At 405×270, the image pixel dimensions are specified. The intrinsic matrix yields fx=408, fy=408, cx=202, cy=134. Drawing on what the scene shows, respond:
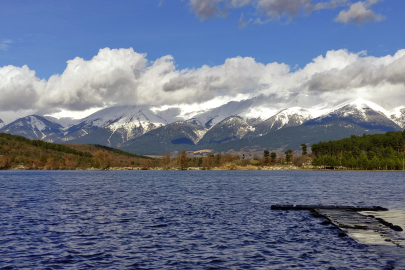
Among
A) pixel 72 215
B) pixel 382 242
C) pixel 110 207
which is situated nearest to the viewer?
pixel 382 242

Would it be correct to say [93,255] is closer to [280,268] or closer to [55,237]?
[55,237]

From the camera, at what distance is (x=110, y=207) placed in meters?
76.8

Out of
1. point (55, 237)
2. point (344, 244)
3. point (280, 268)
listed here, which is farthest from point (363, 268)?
point (55, 237)

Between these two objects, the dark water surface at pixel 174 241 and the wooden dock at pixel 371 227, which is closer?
the dark water surface at pixel 174 241

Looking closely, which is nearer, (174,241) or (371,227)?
(174,241)

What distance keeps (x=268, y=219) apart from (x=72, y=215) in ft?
101

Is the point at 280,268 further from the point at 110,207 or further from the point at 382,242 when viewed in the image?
the point at 110,207

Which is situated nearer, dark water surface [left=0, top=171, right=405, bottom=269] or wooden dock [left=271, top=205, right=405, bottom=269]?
dark water surface [left=0, top=171, right=405, bottom=269]

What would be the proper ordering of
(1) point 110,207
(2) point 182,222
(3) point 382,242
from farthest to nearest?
(1) point 110,207 → (2) point 182,222 → (3) point 382,242

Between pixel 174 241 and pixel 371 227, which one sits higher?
pixel 371 227

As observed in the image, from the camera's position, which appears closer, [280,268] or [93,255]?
[280,268]

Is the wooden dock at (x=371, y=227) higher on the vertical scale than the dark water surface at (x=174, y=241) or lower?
higher

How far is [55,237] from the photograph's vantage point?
46.2 metres

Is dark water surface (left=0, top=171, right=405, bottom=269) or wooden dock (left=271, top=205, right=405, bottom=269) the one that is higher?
wooden dock (left=271, top=205, right=405, bottom=269)
